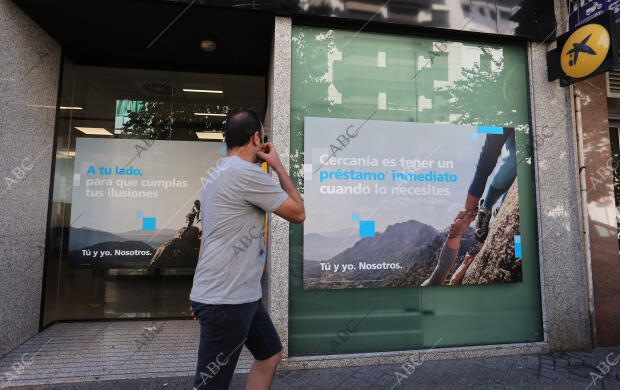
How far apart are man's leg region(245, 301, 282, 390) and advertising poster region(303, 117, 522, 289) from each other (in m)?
1.76

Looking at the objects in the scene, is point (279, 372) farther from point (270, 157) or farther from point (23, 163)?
point (23, 163)

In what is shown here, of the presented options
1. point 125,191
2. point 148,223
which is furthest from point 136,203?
point 148,223

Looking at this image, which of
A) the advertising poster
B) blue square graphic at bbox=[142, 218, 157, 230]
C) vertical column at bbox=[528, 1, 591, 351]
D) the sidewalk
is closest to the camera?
the sidewalk

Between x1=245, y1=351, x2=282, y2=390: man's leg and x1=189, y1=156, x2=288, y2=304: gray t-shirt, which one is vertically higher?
x1=189, y1=156, x2=288, y2=304: gray t-shirt

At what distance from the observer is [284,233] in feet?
12.9

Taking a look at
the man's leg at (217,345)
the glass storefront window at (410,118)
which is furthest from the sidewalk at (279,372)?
the man's leg at (217,345)

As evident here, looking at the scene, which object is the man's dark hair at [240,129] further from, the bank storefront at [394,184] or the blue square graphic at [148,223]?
the blue square graphic at [148,223]

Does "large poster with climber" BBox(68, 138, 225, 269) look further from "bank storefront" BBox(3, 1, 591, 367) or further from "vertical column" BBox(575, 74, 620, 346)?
"vertical column" BBox(575, 74, 620, 346)

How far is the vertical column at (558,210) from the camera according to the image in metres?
4.34

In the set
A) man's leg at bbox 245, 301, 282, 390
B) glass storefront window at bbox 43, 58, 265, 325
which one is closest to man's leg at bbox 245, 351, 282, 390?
man's leg at bbox 245, 301, 282, 390

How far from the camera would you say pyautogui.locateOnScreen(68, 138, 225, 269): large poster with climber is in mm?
5172

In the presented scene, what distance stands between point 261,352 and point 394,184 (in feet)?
8.63

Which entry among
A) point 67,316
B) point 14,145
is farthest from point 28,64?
point 67,316

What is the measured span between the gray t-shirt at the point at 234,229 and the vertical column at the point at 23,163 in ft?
11.3
